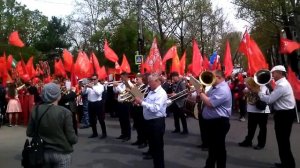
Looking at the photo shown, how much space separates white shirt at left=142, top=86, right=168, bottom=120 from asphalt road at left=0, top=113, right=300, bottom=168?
4.71 ft

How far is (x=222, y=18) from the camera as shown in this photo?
43.0 metres

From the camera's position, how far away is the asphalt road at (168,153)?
27.9 ft

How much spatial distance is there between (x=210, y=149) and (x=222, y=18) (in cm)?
3705

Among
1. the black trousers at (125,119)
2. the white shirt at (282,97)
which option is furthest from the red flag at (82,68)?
the white shirt at (282,97)

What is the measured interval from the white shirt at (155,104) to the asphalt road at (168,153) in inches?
56.5

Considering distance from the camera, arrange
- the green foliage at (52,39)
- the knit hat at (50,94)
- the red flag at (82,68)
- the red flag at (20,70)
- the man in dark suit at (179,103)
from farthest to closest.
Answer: the green foliage at (52,39)
the red flag at (20,70)
the red flag at (82,68)
the man in dark suit at (179,103)
the knit hat at (50,94)

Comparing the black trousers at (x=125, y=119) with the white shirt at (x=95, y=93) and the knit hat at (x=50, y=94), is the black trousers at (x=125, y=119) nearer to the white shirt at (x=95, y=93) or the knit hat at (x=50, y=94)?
the white shirt at (x=95, y=93)

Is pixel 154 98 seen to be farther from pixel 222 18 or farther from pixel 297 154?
pixel 222 18

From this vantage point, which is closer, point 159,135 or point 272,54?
point 159,135

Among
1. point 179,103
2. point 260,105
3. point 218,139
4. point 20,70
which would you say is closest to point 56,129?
point 218,139

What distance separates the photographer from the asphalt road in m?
8.49

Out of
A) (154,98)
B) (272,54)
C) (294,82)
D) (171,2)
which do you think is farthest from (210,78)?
(272,54)

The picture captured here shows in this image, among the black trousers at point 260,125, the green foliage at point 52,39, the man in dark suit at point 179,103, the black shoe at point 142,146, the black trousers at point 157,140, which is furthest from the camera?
the green foliage at point 52,39

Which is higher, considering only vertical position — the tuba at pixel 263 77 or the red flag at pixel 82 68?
the red flag at pixel 82 68
